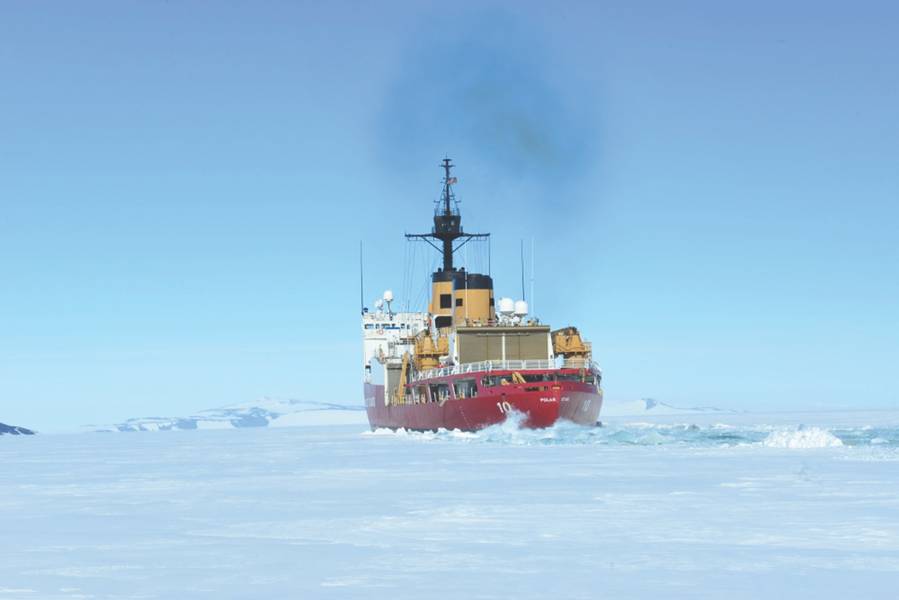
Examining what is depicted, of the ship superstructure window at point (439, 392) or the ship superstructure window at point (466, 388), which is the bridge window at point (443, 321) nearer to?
the ship superstructure window at point (439, 392)

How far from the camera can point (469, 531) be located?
810 inches

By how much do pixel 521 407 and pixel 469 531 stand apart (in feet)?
137

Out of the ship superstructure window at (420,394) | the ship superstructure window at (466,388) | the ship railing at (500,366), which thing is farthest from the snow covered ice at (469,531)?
the ship superstructure window at (420,394)

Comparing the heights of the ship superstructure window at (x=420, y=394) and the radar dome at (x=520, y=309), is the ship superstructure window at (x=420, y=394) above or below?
below

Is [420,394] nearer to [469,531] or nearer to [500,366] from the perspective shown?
[500,366]

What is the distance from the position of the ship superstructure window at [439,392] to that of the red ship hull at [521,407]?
0.61 metres

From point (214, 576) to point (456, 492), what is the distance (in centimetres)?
1270

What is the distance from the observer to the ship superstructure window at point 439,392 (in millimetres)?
71425

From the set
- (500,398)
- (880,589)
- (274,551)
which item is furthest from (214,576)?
(500,398)

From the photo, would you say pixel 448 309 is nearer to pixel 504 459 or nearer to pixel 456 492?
pixel 504 459

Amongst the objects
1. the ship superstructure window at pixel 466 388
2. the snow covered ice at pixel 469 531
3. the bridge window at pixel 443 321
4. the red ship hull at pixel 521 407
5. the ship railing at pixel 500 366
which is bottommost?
the snow covered ice at pixel 469 531

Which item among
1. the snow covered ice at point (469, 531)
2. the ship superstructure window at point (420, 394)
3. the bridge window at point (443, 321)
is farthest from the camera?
the bridge window at point (443, 321)

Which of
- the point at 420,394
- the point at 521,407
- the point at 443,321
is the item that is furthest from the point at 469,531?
the point at 443,321

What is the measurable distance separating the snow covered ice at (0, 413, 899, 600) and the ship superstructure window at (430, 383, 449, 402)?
105 ft
